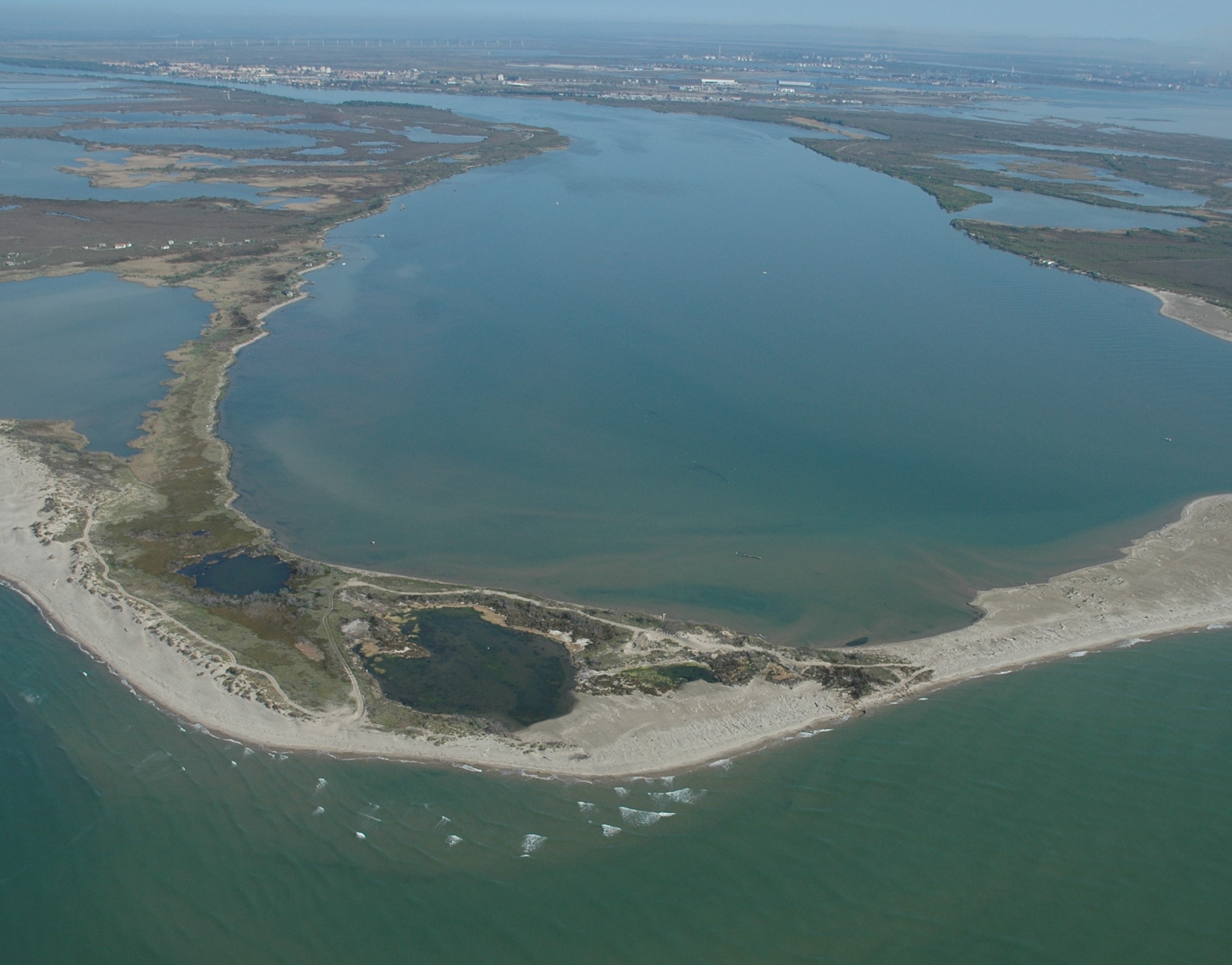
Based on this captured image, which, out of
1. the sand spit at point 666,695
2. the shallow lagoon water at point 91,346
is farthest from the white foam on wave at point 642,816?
the shallow lagoon water at point 91,346

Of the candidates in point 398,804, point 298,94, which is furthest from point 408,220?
point 298,94

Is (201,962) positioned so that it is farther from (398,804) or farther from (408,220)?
(408,220)

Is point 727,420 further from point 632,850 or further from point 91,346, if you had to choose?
point 91,346

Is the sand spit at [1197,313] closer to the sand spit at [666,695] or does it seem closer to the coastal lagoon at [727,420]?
the coastal lagoon at [727,420]

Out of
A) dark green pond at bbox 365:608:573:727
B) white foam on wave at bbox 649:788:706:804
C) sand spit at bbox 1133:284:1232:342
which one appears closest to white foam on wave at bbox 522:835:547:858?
white foam on wave at bbox 649:788:706:804

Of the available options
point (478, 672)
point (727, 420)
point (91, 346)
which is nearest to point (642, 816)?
point (478, 672)
